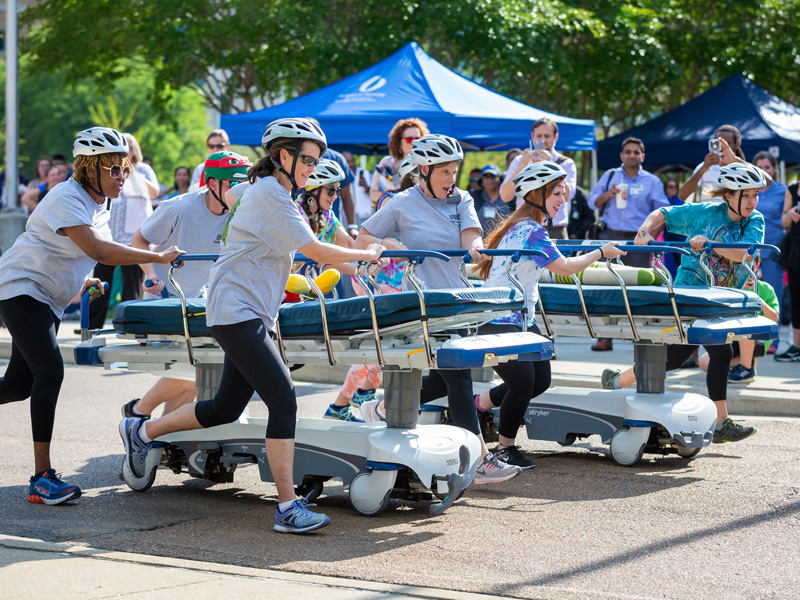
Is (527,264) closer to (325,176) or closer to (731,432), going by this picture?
(325,176)

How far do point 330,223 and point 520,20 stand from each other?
14.4 m

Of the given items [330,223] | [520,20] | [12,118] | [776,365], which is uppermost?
[520,20]

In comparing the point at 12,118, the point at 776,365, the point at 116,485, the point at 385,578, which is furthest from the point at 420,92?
the point at 385,578

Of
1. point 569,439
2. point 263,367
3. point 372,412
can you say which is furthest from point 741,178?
point 263,367

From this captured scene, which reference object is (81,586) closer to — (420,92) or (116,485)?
(116,485)

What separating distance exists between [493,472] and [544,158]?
3927 millimetres

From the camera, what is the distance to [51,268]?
19.8 ft

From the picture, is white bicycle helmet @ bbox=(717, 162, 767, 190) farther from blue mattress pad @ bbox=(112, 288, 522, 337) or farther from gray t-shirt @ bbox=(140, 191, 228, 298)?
gray t-shirt @ bbox=(140, 191, 228, 298)

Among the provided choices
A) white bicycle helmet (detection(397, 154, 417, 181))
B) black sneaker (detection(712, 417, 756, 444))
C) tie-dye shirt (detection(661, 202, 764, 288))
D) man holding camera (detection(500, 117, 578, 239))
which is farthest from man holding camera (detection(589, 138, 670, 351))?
white bicycle helmet (detection(397, 154, 417, 181))

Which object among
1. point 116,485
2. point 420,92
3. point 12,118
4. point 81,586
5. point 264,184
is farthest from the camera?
point 12,118

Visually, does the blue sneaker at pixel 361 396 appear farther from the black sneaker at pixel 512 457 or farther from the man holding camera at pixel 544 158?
the man holding camera at pixel 544 158

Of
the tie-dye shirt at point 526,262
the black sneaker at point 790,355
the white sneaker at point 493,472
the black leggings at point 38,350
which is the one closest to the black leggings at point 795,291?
the black sneaker at point 790,355

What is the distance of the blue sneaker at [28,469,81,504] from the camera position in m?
6.05

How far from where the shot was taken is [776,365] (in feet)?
37.6
